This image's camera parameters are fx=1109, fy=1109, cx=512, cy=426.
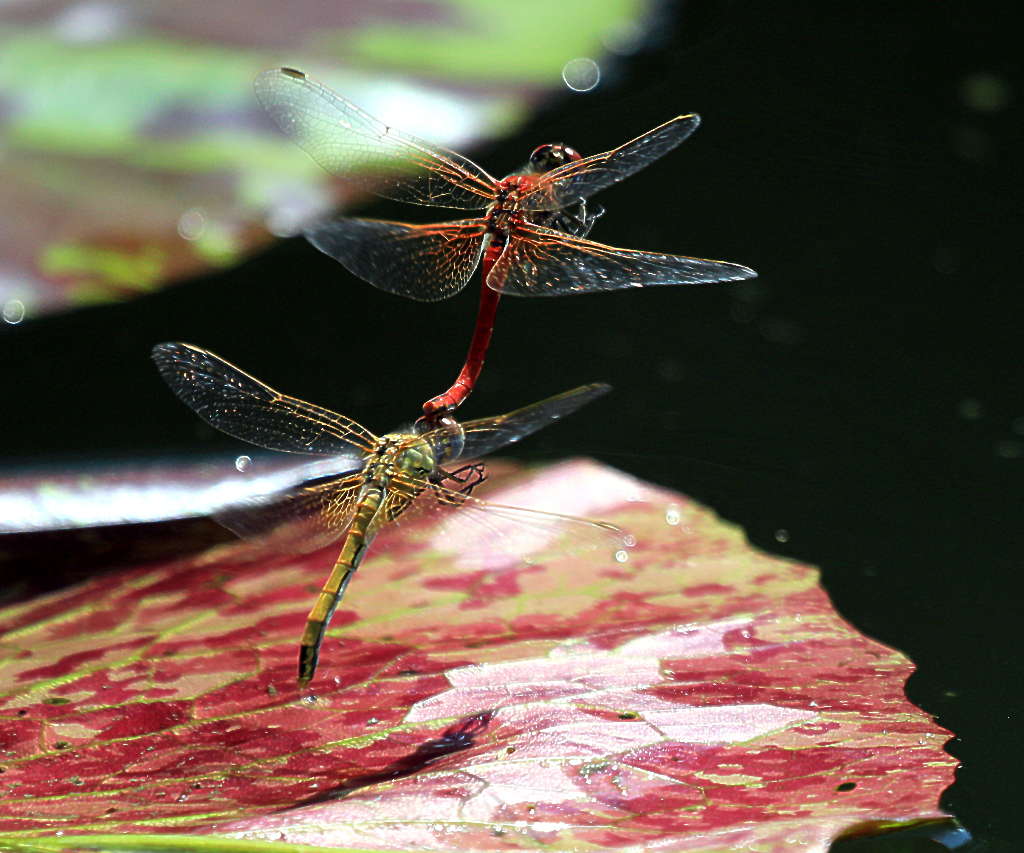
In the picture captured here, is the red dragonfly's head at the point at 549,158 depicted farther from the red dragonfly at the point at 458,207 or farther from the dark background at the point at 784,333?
the dark background at the point at 784,333

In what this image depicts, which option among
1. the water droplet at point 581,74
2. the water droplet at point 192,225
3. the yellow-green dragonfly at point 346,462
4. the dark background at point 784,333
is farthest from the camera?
the water droplet at point 581,74

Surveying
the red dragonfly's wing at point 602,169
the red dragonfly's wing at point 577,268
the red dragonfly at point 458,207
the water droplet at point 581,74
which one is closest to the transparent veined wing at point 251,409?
the red dragonfly at point 458,207

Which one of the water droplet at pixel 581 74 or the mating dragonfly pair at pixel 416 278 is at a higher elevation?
the water droplet at pixel 581 74

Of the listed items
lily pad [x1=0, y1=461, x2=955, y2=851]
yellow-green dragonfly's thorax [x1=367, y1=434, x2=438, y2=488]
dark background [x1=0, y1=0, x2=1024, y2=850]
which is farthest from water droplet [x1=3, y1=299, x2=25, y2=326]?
yellow-green dragonfly's thorax [x1=367, y1=434, x2=438, y2=488]

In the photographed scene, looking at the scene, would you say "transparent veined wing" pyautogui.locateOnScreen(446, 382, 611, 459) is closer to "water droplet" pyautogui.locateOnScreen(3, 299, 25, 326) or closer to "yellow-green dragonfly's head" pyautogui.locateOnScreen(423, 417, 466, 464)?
"yellow-green dragonfly's head" pyautogui.locateOnScreen(423, 417, 466, 464)

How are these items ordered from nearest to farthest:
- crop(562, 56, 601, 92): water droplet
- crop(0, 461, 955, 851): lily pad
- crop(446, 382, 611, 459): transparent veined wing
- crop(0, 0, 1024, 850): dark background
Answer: crop(0, 461, 955, 851): lily pad < crop(446, 382, 611, 459): transparent veined wing < crop(0, 0, 1024, 850): dark background < crop(562, 56, 601, 92): water droplet

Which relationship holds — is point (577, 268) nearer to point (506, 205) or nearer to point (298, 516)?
point (506, 205)
